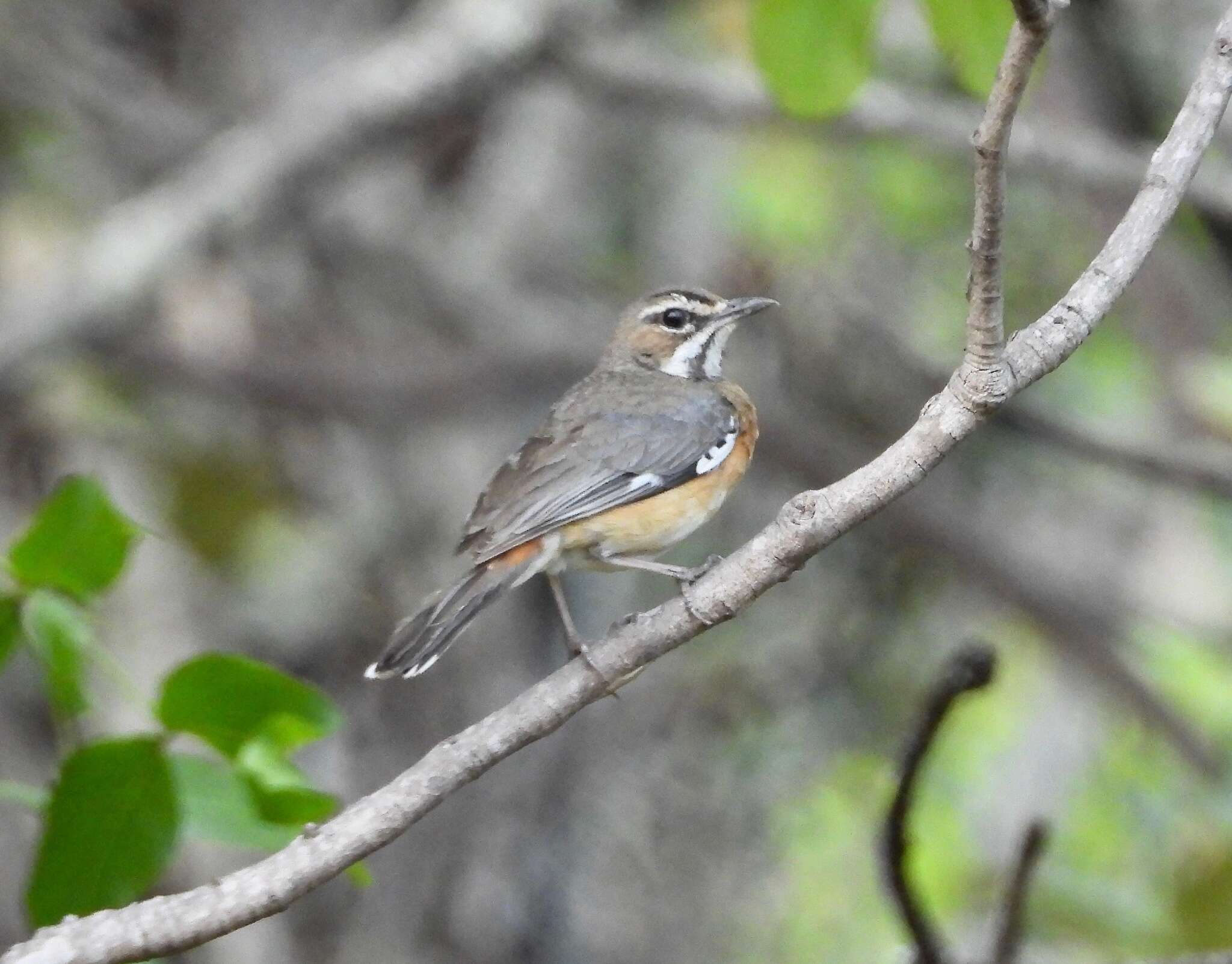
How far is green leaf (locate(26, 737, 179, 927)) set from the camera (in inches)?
133

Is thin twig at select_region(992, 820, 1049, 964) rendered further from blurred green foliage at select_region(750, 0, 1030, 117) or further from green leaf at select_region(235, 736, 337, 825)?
blurred green foliage at select_region(750, 0, 1030, 117)

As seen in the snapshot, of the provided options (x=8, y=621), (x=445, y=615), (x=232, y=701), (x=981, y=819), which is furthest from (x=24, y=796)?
(x=981, y=819)

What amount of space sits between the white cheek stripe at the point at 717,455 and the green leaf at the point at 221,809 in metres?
2.15

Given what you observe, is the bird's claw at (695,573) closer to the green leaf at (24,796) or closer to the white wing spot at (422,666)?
the white wing spot at (422,666)

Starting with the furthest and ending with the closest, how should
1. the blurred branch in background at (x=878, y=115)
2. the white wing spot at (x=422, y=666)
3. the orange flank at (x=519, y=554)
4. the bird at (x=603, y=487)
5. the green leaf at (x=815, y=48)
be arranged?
the blurred branch in background at (x=878, y=115) → the orange flank at (x=519, y=554) → the bird at (x=603, y=487) → the white wing spot at (x=422, y=666) → the green leaf at (x=815, y=48)

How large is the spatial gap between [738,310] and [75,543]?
10.1 ft

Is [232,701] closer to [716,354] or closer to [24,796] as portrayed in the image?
[24,796]

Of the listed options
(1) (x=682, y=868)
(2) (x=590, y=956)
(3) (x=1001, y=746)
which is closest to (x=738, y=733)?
(1) (x=682, y=868)

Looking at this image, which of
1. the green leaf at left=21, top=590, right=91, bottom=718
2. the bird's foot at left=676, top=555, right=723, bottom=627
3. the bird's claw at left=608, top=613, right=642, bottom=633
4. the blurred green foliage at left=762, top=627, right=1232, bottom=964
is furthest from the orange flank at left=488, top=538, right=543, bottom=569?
the blurred green foliage at left=762, top=627, right=1232, bottom=964

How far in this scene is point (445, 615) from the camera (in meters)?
4.39

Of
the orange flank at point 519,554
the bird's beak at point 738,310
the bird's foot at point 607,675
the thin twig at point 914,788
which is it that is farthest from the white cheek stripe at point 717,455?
the thin twig at point 914,788

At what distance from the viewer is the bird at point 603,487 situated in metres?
4.50

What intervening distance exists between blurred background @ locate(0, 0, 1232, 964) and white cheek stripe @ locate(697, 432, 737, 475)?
5.80ft

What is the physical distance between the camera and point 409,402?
7824mm
